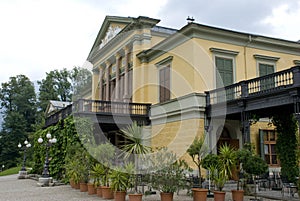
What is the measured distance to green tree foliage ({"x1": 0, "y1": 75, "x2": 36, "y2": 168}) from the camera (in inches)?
1866

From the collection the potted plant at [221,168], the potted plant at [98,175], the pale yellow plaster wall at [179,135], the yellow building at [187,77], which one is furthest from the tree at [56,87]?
the potted plant at [221,168]

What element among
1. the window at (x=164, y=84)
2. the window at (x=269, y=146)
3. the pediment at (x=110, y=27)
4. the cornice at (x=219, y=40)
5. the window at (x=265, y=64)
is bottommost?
the window at (x=269, y=146)

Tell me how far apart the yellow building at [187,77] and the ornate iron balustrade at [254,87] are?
0.21 m

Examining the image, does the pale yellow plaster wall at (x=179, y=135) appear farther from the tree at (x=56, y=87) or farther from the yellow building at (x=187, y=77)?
the tree at (x=56, y=87)

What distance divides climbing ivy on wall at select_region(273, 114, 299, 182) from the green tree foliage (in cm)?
3856

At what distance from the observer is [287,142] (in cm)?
1498

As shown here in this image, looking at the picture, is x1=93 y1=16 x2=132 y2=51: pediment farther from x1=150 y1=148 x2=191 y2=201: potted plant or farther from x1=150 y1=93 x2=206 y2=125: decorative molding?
x1=150 y1=148 x2=191 y2=201: potted plant

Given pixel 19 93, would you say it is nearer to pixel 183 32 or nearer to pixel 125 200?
pixel 183 32

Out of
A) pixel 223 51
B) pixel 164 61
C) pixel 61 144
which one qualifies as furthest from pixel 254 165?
pixel 61 144

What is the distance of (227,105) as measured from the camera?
48.5 feet

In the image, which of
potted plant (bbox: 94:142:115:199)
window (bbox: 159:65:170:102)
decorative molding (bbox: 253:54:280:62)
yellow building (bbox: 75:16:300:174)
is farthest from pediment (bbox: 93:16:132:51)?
potted plant (bbox: 94:142:115:199)

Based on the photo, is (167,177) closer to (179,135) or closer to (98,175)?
(98,175)

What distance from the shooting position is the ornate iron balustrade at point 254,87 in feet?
39.6

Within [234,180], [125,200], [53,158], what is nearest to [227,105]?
[234,180]
